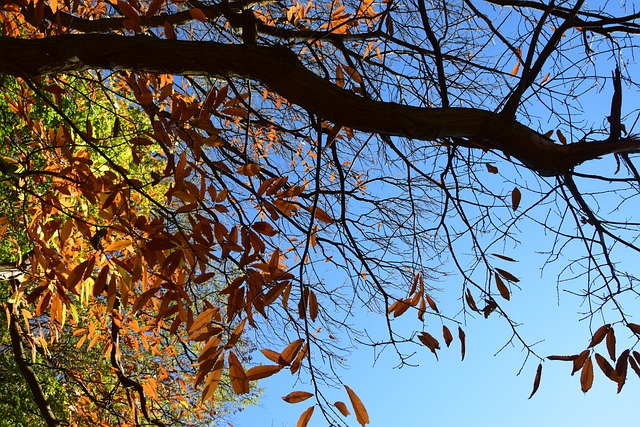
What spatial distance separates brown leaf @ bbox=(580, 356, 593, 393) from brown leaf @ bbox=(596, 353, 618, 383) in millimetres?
29

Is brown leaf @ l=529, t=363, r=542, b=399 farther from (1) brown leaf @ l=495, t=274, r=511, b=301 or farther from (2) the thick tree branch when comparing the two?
(2) the thick tree branch

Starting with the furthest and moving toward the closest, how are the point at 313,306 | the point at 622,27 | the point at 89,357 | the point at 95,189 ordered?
the point at 89,357 → the point at 622,27 → the point at 95,189 → the point at 313,306

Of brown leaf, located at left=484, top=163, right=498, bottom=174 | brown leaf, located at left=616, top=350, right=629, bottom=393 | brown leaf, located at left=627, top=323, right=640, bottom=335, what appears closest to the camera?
brown leaf, located at left=616, top=350, right=629, bottom=393

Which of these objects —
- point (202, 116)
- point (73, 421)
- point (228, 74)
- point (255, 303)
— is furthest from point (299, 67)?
point (73, 421)

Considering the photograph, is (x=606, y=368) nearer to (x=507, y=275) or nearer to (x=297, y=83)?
(x=507, y=275)

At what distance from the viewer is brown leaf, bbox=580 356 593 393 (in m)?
1.86

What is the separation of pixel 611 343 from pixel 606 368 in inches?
3.5

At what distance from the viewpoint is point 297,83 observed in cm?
203

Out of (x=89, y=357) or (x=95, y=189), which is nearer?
(x=95, y=189)

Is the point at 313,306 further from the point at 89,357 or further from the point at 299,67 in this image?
the point at 89,357

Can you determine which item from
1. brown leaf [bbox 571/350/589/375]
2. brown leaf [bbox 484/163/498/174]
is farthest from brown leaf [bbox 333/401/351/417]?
brown leaf [bbox 484/163/498/174]

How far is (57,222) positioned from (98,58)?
80 centimetres

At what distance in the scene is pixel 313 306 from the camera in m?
2.15

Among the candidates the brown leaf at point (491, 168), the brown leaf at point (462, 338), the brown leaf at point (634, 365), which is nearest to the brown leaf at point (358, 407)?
the brown leaf at point (462, 338)
